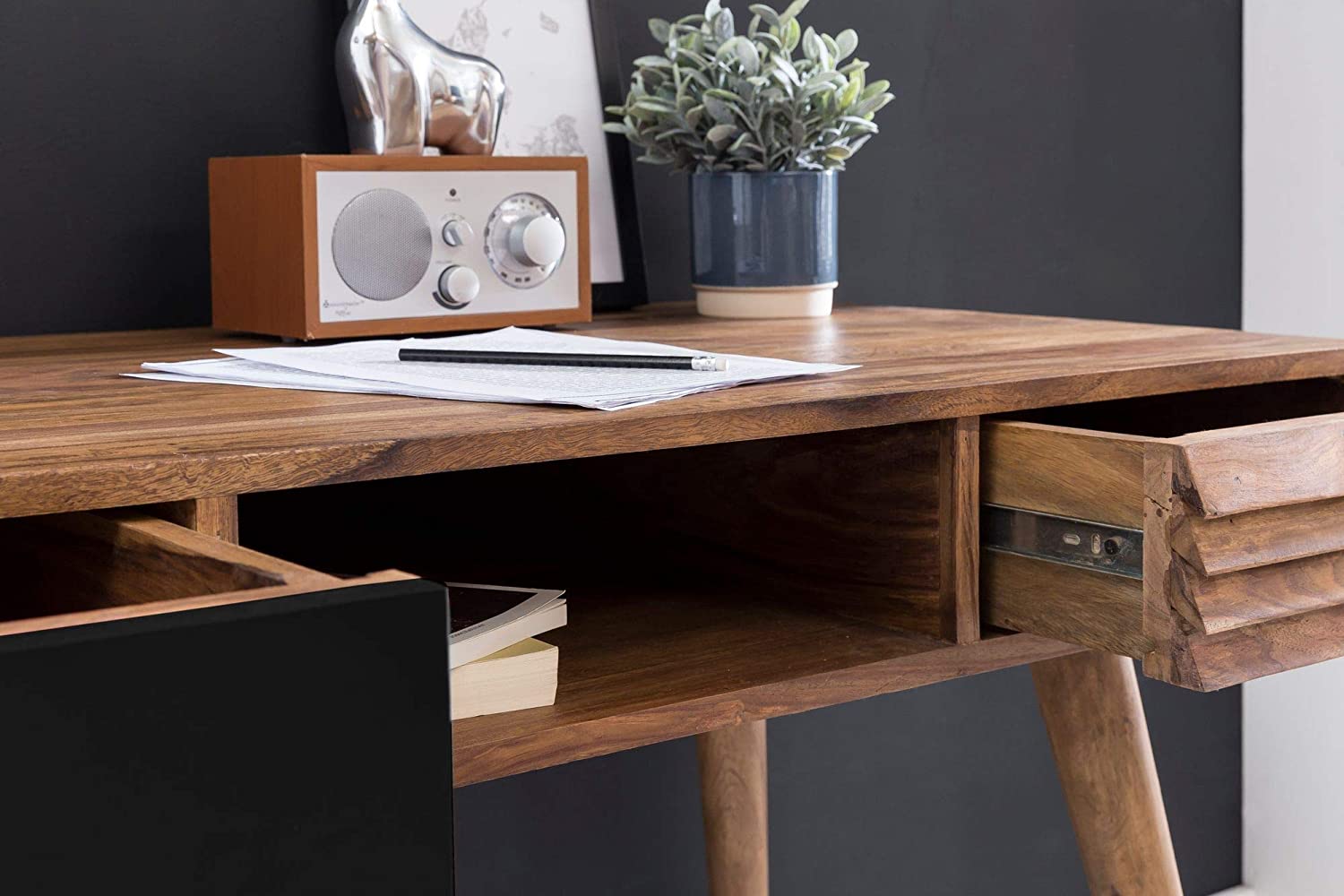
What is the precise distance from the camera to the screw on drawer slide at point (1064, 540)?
769 mm

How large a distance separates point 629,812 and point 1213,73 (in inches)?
45.1

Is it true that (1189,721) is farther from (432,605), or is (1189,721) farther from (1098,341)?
(432,605)


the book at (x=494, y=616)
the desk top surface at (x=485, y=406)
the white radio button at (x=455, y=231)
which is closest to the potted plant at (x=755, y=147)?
the desk top surface at (x=485, y=406)

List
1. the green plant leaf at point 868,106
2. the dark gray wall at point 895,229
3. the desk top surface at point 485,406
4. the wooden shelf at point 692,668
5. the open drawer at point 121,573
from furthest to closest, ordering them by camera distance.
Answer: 1. the green plant leaf at point 868,106
2. the dark gray wall at point 895,229
3. the wooden shelf at point 692,668
4. the desk top surface at point 485,406
5. the open drawer at point 121,573

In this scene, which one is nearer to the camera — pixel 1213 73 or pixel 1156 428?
pixel 1156 428

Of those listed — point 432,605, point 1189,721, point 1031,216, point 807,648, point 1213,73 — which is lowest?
point 1189,721

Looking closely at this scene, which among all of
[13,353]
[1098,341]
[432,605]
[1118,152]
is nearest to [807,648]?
[1098,341]

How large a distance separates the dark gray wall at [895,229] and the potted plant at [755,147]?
0.59 feet

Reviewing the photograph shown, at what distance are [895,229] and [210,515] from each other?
1.15m

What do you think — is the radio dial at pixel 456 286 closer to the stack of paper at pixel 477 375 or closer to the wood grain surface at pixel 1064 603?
the stack of paper at pixel 477 375

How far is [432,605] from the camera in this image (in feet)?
1.42

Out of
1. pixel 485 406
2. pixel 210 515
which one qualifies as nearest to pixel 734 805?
pixel 485 406

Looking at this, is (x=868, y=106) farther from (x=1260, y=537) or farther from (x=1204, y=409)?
(x=1260, y=537)

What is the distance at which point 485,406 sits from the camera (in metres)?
0.70
